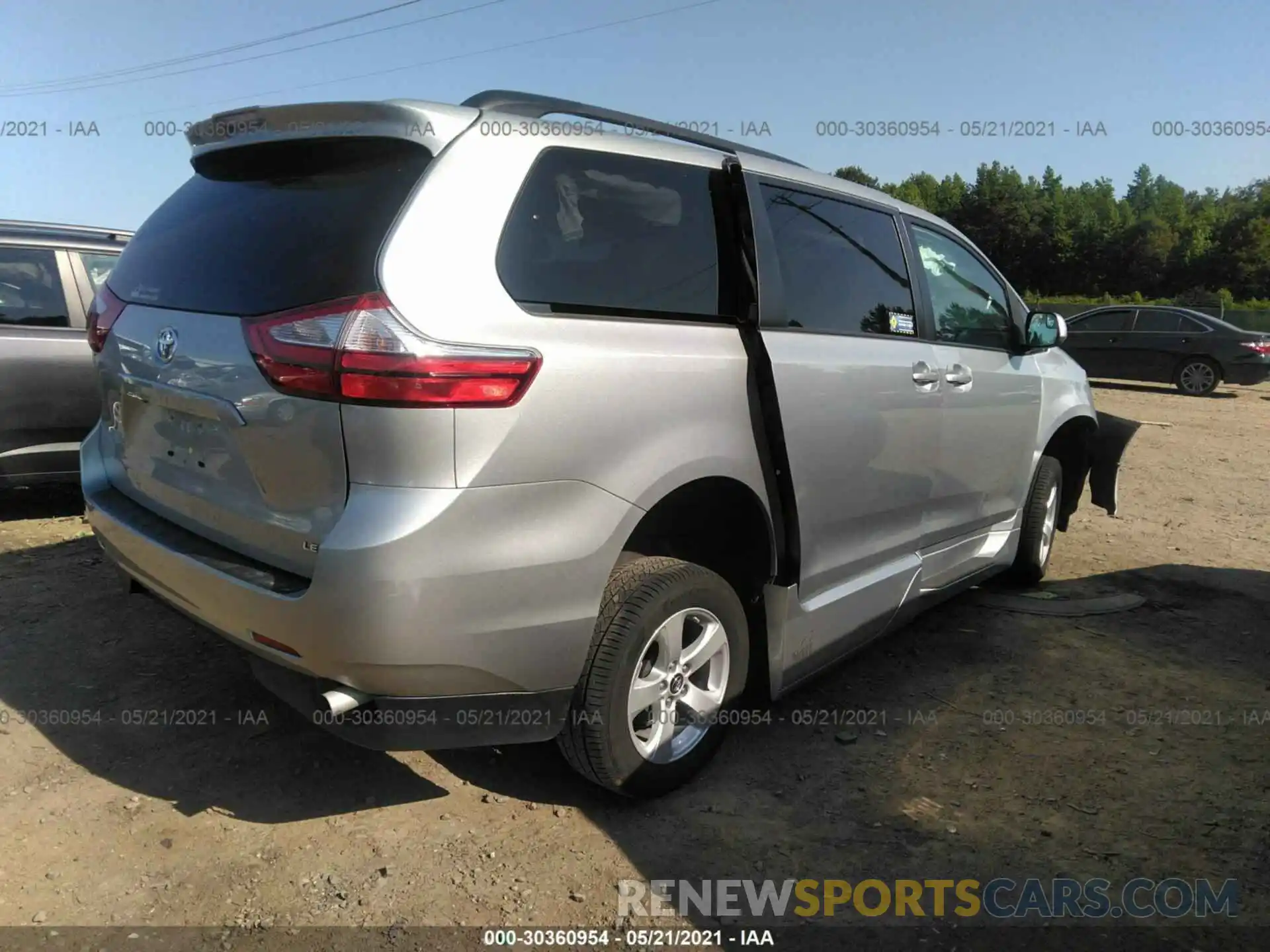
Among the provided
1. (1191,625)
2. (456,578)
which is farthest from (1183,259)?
(456,578)

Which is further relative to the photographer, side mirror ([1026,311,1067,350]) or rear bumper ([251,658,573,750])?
side mirror ([1026,311,1067,350])

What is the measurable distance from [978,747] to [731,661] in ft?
3.49

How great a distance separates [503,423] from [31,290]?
4646 mm

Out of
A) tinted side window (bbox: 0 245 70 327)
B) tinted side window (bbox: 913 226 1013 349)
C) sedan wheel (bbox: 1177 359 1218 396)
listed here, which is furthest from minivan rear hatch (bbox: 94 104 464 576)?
sedan wheel (bbox: 1177 359 1218 396)

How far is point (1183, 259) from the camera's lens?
182ft

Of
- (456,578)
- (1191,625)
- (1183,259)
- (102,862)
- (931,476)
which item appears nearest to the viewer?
(456,578)

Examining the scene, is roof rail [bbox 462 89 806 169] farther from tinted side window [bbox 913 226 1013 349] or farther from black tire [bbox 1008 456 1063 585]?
black tire [bbox 1008 456 1063 585]

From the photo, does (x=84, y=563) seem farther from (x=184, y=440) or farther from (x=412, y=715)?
(x=412, y=715)

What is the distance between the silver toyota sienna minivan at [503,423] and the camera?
2098 millimetres

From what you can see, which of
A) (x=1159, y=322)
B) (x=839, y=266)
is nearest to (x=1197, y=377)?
(x=1159, y=322)

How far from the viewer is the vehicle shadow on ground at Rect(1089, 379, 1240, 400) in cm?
1639

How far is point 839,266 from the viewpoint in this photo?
3375 mm

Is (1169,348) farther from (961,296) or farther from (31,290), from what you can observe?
(31,290)

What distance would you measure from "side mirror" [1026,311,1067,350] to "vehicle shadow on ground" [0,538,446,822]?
3473 mm
